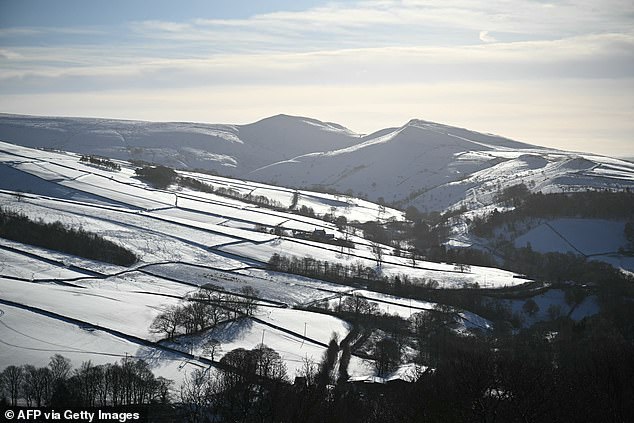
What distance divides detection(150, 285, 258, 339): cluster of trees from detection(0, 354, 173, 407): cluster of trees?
1016cm

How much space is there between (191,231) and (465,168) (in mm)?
120508

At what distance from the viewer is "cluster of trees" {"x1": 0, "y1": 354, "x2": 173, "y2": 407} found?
115ft

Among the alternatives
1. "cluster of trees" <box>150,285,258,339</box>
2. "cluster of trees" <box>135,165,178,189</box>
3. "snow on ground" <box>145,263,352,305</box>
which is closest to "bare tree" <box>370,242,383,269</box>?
"snow on ground" <box>145,263,352,305</box>

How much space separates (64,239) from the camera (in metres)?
72.8

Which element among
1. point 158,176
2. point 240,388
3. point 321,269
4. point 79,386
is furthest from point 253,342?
point 158,176

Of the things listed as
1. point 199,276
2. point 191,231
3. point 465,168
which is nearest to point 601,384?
point 199,276

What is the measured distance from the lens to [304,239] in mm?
92375

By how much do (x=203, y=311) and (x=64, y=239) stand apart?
27.0 meters

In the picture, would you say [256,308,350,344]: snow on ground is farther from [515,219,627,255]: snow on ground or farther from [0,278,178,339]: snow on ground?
[515,219,627,255]: snow on ground

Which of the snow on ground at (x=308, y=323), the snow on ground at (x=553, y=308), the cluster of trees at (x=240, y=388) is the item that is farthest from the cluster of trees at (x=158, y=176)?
the cluster of trees at (x=240, y=388)

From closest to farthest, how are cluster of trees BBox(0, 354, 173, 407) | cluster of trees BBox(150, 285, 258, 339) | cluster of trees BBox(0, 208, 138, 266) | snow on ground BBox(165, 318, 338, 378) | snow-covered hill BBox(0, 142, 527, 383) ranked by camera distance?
cluster of trees BBox(0, 354, 173, 407), snow-covered hill BBox(0, 142, 527, 383), snow on ground BBox(165, 318, 338, 378), cluster of trees BBox(150, 285, 258, 339), cluster of trees BBox(0, 208, 138, 266)

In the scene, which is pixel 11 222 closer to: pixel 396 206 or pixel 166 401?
pixel 166 401

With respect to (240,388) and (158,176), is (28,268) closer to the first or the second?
(240,388)

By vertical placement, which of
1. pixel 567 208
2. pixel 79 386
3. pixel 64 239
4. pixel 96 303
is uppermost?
pixel 567 208
